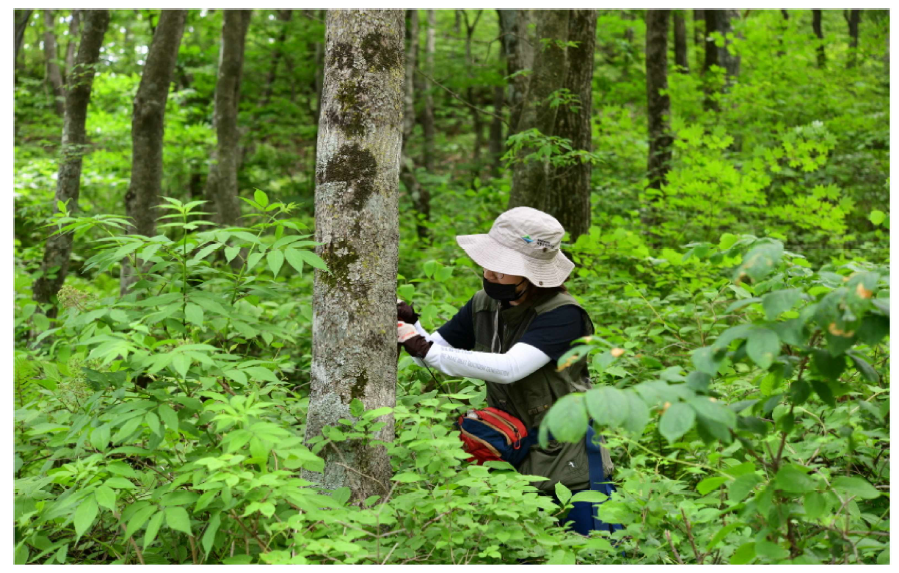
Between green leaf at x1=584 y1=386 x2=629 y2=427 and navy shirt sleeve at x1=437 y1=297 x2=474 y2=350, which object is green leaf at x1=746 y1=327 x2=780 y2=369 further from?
navy shirt sleeve at x1=437 y1=297 x2=474 y2=350

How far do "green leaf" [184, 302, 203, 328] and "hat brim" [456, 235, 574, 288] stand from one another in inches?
49.5

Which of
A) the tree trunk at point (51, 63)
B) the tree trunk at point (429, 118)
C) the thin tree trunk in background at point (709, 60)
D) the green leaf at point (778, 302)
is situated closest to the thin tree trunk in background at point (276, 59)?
the tree trunk at point (429, 118)

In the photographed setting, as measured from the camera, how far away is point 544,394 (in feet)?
10.7

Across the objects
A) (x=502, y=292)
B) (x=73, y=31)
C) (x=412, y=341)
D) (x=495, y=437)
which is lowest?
(x=495, y=437)

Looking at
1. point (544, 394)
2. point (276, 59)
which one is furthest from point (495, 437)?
point (276, 59)

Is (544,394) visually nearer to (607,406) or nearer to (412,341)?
(412,341)

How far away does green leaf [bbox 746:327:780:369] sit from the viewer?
70.2 inches

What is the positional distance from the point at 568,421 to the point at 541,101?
5948mm

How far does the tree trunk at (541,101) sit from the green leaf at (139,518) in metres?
5.14

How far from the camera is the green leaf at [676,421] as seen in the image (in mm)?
1713

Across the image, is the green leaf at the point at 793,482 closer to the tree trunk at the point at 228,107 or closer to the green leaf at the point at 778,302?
the green leaf at the point at 778,302

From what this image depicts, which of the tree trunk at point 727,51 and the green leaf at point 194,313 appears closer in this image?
the green leaf at point 194,313

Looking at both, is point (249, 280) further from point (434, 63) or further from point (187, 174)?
point (434, 63)

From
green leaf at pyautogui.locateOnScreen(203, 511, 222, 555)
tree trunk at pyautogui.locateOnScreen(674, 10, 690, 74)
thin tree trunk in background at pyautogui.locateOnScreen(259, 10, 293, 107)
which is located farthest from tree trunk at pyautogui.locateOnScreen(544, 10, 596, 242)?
thin tree trunk in background at pyautogui.locateOnScreen(259, 10, 293, 107)
